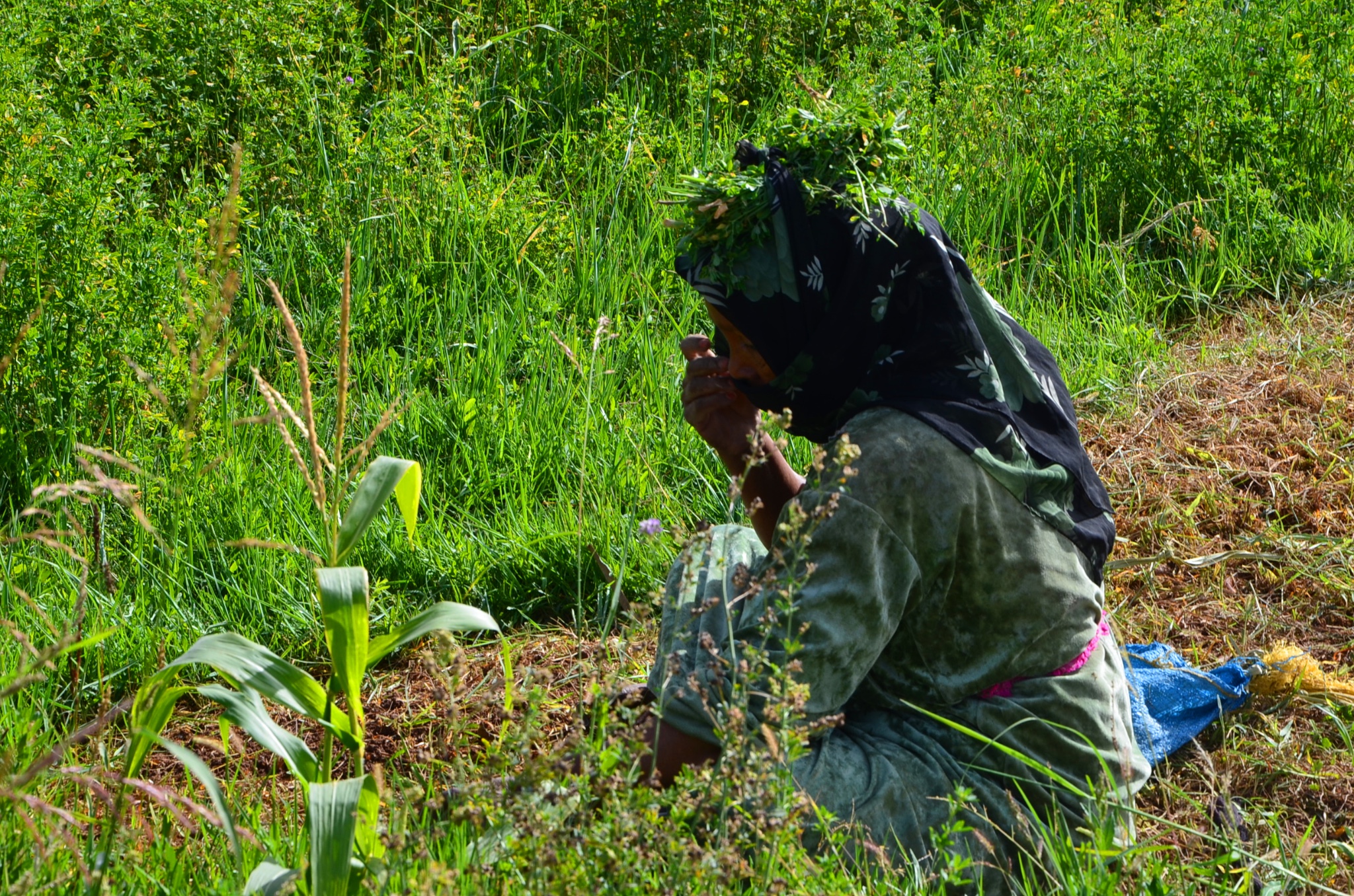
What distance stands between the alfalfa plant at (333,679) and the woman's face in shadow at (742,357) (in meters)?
0.77

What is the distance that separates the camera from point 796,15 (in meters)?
5.48

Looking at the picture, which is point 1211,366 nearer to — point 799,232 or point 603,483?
point 603,483

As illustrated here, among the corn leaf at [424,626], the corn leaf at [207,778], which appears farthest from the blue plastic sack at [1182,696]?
the corn leaf at [207,778]

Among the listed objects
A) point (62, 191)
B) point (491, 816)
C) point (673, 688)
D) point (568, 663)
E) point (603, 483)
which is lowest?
point (568, 663)

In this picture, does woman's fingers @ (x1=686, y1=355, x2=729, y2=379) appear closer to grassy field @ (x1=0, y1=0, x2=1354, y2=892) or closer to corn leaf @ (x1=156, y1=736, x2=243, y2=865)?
grassy field @ (x1=0, y1=0, x2=1354, y2=892)

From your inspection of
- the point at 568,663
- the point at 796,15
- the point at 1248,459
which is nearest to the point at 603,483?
the point at 568,663

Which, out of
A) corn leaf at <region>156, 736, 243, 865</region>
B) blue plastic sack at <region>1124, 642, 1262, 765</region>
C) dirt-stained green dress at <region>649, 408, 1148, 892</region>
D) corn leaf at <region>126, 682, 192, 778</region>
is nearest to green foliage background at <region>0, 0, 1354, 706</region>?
dirt-stained green dress at <region>649, 408, 1148, 892</region>

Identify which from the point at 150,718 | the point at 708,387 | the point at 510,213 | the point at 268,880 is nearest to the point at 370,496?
the point at 150,718

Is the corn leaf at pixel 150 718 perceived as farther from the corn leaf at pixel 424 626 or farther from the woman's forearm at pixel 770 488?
the woman's forearm at pixel 770 488

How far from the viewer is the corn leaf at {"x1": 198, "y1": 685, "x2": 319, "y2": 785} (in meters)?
1.77

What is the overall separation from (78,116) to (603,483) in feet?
6.54

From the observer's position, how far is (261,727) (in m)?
1.79

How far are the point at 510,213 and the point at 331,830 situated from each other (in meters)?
3.01

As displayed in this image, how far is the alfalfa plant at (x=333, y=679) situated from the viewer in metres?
1.72
